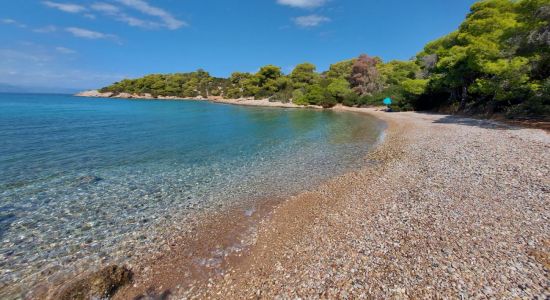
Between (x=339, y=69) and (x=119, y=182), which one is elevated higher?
(x=339, y=69)

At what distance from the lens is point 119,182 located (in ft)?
34.8

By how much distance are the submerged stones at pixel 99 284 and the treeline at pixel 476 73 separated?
2357cm

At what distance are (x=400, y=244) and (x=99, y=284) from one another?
20.6ft

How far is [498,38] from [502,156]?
46.6 feet

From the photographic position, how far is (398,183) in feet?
30.2

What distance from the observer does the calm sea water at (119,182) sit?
6363 mm

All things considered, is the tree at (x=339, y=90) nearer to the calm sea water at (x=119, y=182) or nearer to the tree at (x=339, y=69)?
A: the tree at (x=339, y=69)

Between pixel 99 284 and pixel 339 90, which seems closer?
pixel 99 284

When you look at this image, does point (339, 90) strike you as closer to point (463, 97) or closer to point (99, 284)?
point (463, 97)

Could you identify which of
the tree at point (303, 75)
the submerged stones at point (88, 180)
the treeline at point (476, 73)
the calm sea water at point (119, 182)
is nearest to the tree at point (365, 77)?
the treeline at point (476, 73)

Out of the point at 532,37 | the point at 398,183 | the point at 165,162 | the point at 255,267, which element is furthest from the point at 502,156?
the point at 165,162

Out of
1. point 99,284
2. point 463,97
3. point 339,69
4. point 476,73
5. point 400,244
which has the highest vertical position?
point 339,69

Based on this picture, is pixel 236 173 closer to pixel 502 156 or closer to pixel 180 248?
pixel 180 248

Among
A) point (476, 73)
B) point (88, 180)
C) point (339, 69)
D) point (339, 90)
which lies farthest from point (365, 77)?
point (88, 180)
